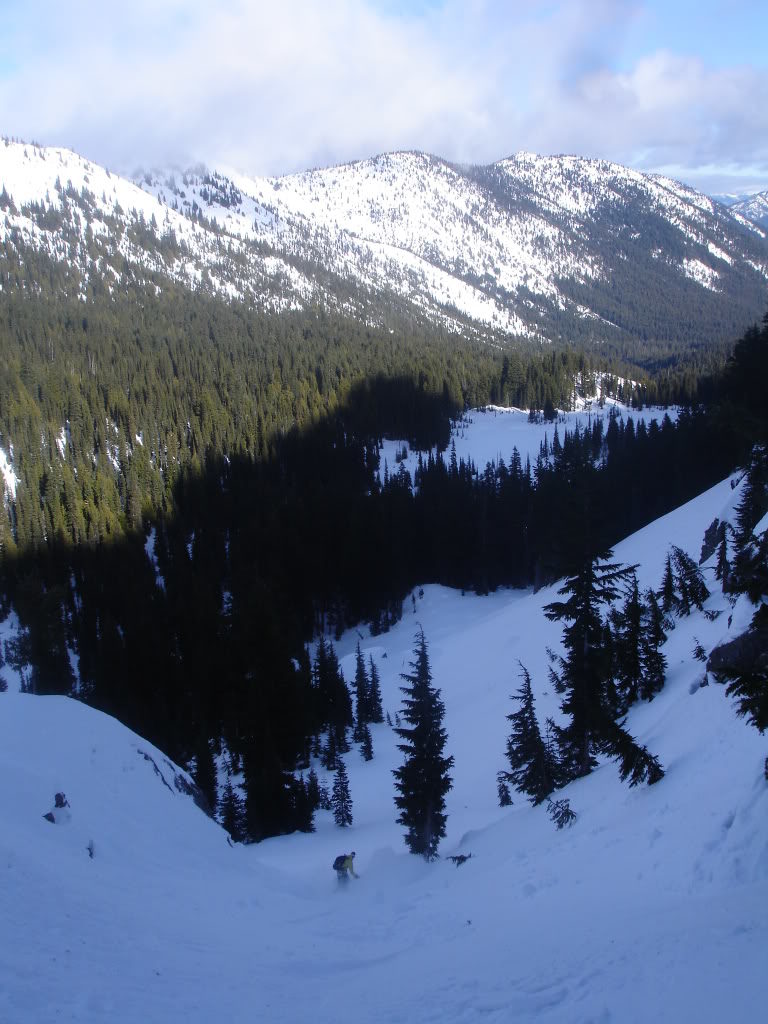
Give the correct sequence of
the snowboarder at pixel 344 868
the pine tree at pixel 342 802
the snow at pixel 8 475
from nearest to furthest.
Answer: the snowboarder at pixel 344 868 < the pine tree at pixel 342 802 < the snow at pixel 8 475

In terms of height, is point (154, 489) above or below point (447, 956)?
above

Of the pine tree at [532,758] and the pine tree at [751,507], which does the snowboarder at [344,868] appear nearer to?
the pine tree at [532,758]

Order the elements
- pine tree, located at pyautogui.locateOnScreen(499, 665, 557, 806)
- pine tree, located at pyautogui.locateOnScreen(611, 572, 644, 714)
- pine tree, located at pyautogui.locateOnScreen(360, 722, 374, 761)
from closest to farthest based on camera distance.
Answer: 1. pine tree, located at pyautogui.locateOnScreen(499, 665, 557, 806)
2. pine tree, located at pyautogui.locateOnScreen(611, 572, 644, 714)
3. pine tree, located at pyautogui.locateOnScreen(360, 722, 374, 761)

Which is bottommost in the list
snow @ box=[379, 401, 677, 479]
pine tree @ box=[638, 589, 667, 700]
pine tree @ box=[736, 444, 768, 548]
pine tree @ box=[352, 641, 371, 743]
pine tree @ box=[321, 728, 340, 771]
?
pine tree @ box=[321, 728, 340, 771]

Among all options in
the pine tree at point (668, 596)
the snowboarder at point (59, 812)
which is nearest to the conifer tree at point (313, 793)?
the snowboarder at point (59, 812)

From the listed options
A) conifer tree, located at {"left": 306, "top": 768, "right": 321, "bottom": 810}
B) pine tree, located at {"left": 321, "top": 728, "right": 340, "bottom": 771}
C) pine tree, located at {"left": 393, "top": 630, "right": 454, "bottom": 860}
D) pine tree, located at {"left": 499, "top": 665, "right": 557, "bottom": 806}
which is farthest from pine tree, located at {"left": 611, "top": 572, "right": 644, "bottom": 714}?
pine tree, located at {"left": 321, "top": 728, "right": 340, "bottom": 771}

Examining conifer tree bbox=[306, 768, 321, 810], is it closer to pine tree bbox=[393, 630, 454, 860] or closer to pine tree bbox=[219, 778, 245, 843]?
pine tree bbox=[219, 778, 245, 843]

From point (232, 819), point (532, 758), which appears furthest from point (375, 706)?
point (532, 758)

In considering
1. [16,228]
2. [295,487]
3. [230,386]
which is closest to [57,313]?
[230,386]

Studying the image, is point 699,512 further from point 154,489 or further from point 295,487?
point 154,489
